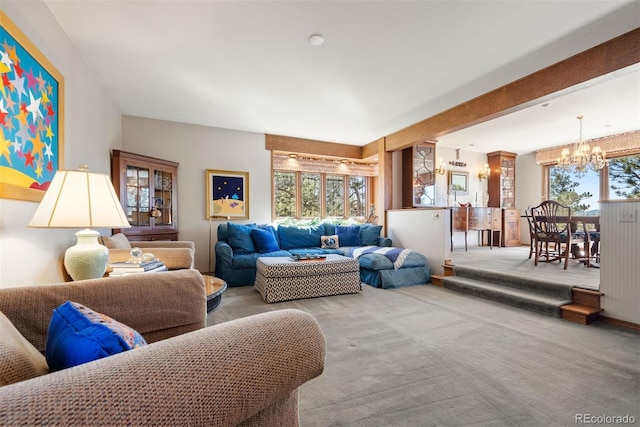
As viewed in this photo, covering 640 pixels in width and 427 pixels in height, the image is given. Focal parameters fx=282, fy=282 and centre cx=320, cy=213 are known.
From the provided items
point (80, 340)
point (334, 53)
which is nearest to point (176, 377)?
point (80, 340)

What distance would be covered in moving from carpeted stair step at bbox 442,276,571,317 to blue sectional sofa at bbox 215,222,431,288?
55 cm

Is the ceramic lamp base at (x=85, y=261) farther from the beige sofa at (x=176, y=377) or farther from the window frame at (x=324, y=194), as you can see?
the window frame at (x=324, y=194)

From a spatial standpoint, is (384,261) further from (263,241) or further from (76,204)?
(76,204)

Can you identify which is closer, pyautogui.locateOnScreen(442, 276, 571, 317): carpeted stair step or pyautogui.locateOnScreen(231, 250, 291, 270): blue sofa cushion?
pyautogui.locateOnScreen(442, 276, 571, 317): carpeted stair step

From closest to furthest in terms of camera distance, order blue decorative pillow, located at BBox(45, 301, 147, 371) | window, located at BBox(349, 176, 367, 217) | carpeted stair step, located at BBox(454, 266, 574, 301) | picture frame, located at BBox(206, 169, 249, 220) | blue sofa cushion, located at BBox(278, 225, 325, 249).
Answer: blue decorative pillow, located at BBox(45, 301, 147, 371)
carpeted stair step, located at BBox(454, 266, 574, 301)
picture frame, located at BBox(206, 169, 249, 220)
blue sofa cushion, located at BBox(278, 225, 325, 249)
window, located at BBox(349, 176, 367, 217)

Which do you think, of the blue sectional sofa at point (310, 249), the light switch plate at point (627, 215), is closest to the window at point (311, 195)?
the blue sectional sofa at point (310, 249)

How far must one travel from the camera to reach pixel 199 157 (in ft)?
15.8

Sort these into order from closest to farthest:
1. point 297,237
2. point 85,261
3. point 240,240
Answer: point 85,261 → point 240,240 → point 297,237

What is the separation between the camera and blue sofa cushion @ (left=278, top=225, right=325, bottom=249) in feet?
16.5

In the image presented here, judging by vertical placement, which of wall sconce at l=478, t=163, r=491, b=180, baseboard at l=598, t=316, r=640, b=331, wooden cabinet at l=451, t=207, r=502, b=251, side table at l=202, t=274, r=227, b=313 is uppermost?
wall sconce at l=478, t=163, r=491, b=180

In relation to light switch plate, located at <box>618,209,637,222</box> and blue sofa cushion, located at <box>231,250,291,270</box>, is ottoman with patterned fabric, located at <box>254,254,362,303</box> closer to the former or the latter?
blue sofa cushion, located at <box>231,250,291,270</box>

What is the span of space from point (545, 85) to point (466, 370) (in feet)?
9.58

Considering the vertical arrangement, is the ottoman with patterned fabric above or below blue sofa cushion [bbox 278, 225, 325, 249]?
below

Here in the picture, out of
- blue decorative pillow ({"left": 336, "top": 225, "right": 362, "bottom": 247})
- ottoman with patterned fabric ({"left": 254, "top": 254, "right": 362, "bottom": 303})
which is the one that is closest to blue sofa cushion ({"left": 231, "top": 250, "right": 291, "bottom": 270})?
ottoman with patterned fabric ({"left": 254, "top": 254, "right": 362, "bottom": 303})
